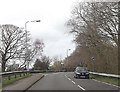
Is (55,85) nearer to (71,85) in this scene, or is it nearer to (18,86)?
(71,85)

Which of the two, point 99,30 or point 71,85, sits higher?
point 99,30

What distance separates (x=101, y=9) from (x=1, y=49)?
97.3ft

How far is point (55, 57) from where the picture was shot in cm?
11300

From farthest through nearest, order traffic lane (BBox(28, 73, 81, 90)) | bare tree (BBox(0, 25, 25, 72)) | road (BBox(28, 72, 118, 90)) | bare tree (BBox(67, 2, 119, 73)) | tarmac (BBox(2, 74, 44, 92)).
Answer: bare tree (BBox(0, 25, 25, 72))
bare tree (BBox(67, 2, 119, 73))
traffic lane (BBox(28, 73, 81, 90))
road (BBox(28, 72, 118, 90))
tarmac (BBox(2, 74, 44, 92))

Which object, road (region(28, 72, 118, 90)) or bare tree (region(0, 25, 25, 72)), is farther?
bare tree (region(0, 25, 25, 72))

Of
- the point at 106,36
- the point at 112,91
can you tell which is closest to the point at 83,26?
the point at 106,36

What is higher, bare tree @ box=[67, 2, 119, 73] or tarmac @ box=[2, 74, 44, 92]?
bare tree @ box=[67, 2, 119, 73]

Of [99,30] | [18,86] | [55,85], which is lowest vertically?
[55,85]

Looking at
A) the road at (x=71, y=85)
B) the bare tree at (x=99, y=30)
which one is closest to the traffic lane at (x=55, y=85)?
the road at (x=71, y=85)

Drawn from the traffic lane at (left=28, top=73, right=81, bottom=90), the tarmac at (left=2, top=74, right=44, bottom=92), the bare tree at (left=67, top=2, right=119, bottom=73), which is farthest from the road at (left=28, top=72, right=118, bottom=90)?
the bare tree at (left=67, top=2, right=119, bottom=73)

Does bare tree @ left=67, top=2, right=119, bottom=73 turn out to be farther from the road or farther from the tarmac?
the tarmac

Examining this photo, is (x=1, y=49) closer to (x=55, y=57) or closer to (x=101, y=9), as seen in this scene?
(x=101, y=9)

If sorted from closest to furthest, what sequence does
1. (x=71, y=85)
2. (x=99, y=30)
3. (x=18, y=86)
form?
(x=18, y=86) < (x=71, y=85) < (x=99, y=30)

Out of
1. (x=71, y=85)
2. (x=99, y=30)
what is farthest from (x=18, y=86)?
(x=99, y=30)
